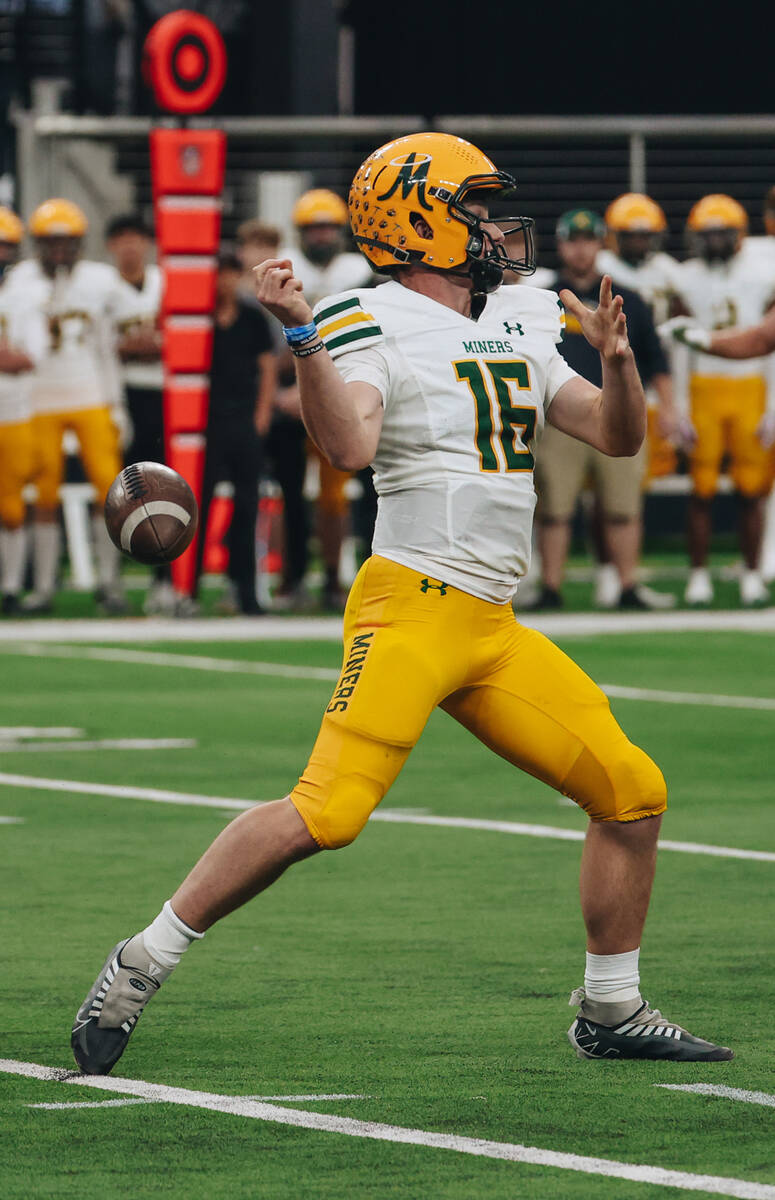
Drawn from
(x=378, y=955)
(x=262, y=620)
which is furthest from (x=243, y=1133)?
(x=262, y=620)

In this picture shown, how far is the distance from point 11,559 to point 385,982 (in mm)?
10344

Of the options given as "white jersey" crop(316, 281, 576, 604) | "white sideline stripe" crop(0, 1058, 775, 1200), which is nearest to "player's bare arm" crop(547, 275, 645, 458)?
"white jersey" crop(316, 281, 576, 604)

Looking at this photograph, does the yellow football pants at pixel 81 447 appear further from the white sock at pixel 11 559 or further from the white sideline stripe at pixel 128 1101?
the white sideline stripe at pixel 128 1101

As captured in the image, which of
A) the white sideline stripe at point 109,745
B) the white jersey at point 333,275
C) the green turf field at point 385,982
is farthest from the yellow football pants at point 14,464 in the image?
the white sideline stripe at point 109,745

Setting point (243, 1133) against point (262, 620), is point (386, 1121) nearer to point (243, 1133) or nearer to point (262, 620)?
point (243, 1133)

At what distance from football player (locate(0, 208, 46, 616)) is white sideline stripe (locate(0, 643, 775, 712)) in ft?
5.90

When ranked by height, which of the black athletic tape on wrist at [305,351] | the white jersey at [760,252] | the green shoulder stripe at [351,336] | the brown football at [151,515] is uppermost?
the black athletic tape on wrist at [305,351]

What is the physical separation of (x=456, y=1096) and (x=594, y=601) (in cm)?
1199

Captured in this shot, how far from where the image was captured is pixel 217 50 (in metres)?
16.0

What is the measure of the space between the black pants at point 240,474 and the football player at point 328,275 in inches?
23.7

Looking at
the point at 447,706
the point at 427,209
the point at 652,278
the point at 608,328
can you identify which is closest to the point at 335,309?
the point at 427,209

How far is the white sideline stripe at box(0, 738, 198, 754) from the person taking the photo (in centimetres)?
1016

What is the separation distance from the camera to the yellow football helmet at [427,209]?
5.35 metres

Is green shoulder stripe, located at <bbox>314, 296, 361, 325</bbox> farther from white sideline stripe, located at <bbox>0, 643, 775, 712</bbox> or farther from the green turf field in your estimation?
white sideline stripe, located at <bbox>0, 643, 775, 712</bbox>
